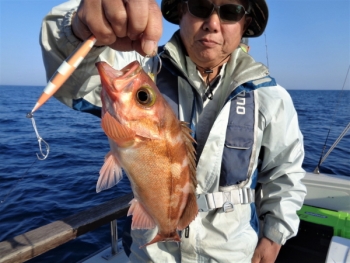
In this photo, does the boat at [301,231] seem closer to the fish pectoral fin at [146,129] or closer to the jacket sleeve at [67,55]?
the jacket sleeve at [67,55]

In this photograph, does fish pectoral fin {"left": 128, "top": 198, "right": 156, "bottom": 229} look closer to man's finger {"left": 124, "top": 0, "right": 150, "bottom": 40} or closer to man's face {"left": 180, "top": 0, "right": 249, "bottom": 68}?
man's finger {"left": 124, "top": 0, "right": 150, "bottom": 40}

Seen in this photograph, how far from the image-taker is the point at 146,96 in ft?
4.83

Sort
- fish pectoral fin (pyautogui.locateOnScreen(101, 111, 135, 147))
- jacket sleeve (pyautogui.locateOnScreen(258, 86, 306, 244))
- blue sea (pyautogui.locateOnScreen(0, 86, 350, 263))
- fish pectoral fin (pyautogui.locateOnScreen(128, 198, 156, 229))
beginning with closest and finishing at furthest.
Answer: fish pectoral fin (pyautogui.locateOnScreen(101, 111, 135, 147)) → fish pectoral fin (pyautogui.locateOnScreen(128, 198, 156, 229)) → jacket sleeve (pyautogui.locateOnScreen(258, 86, 306, 244)) → blue sea (pyautogui.locateOnScreen(0, 86, 350, 263))

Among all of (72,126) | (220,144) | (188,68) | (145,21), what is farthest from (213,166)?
(72,126)

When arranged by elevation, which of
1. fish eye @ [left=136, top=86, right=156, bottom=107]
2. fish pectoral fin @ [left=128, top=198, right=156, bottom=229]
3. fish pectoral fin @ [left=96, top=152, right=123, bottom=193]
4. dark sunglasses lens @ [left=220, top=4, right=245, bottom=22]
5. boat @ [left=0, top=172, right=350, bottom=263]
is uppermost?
dark sunglasses lens @ [left=220, top=4, right=245, bottom=22]

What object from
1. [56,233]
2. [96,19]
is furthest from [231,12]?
[56,233]

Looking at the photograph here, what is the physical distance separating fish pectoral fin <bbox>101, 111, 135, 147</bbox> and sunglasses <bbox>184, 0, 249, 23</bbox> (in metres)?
1.20

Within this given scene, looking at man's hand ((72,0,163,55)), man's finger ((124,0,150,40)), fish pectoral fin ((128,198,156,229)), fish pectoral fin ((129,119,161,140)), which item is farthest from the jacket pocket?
man's finger ((124,0,150,40))

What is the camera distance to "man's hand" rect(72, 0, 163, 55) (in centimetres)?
122

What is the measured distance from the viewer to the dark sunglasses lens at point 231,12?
2195 millimetres

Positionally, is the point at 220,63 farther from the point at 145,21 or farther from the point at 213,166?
the point at 145,21

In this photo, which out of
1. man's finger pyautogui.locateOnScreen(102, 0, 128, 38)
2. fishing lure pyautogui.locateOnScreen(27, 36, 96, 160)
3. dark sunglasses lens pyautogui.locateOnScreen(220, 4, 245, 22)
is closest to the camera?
fishing lure pyautogui.locateOnScreen(27, 36, 96, 160)

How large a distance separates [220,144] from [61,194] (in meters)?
6.26

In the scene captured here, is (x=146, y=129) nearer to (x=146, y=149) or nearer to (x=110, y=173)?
(x=146, y=149)
